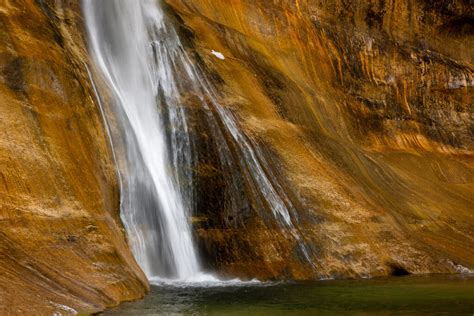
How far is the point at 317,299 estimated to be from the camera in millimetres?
15195

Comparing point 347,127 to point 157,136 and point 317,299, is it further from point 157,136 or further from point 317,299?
point 317,299

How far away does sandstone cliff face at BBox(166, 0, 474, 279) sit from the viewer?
20.7 metres

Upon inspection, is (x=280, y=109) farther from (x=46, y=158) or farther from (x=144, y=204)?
(x=46, y=158)

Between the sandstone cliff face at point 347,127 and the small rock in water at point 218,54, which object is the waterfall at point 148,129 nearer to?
the sandstone cliff face at point 347,127

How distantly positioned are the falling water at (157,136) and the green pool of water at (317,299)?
6.94ft

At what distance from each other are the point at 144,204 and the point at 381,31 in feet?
73.5

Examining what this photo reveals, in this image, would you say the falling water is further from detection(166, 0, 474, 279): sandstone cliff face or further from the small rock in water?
the small rock in water

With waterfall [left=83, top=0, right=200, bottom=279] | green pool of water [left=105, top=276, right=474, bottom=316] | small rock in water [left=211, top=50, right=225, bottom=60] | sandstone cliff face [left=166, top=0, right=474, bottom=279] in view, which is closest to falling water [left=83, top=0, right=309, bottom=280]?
waterfall [left=83, top=0, right=200, bottom=279]

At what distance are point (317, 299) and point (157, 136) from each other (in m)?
7.94

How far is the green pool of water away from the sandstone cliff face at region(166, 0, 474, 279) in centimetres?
239

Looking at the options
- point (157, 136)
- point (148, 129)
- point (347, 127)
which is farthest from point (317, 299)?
point (347, 127)

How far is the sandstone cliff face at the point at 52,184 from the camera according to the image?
1302cm

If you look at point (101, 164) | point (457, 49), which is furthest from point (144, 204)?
point (457, 49)

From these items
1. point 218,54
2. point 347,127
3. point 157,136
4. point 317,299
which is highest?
point 218,54
